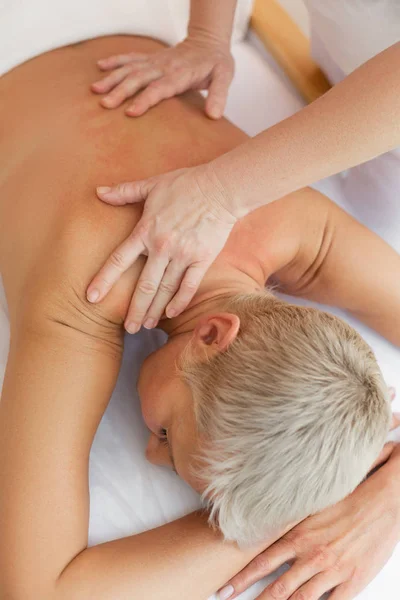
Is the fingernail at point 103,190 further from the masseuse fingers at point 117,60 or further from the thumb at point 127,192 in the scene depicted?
the masseuse fingers at point 117,60

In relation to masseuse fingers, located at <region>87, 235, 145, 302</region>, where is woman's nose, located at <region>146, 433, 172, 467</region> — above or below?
below

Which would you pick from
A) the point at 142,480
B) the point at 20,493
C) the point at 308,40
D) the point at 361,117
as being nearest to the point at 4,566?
the point at 20,493

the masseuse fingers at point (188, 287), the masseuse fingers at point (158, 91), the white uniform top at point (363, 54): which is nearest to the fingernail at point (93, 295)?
the masseuse fingers at point (188, 287)

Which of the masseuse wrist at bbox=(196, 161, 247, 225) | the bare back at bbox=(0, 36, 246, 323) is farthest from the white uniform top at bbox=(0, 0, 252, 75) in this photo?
the masseuse wrist at bbox=(196, 161, 247, 225)

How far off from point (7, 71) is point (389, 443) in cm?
104

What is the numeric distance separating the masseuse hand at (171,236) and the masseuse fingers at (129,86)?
20cm

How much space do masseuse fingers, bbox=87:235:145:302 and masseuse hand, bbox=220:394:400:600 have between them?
525mm

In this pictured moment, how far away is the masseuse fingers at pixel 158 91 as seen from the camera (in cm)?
106

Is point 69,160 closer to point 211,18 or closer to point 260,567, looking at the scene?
point 211,18

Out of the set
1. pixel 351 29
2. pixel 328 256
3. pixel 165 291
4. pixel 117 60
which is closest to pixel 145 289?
pixel 165 291

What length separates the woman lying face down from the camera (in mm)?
770

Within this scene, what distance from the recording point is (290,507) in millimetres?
801

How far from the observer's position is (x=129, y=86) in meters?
1.09

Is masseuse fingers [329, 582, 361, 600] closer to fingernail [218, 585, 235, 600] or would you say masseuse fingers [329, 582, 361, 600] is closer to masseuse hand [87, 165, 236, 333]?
fingernail [218, 585, 235, 600]
